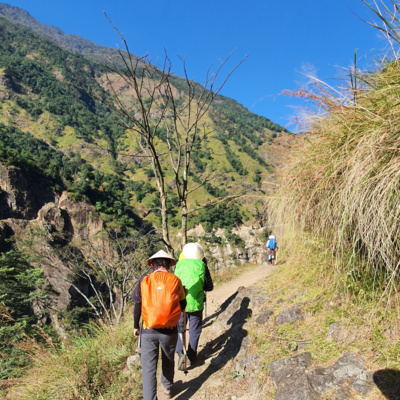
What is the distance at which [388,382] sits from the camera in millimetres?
1826

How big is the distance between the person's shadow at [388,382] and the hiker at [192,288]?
191cm

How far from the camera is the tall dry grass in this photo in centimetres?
194

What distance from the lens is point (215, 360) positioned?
3428mm

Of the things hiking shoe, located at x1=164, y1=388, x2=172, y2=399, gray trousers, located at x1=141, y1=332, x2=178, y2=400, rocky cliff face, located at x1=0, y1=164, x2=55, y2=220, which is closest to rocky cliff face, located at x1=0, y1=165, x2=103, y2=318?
rocky cliff face, located at x1=0, y1=164, x2=55, y2=220

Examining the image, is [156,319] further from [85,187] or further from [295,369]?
[85,187]

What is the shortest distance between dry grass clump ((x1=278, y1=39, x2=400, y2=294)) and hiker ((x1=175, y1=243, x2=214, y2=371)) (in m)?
1.33

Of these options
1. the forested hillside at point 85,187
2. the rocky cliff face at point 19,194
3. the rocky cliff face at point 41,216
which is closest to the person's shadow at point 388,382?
the forested hillside at point 85,187

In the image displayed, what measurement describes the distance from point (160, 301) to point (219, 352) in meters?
1.82

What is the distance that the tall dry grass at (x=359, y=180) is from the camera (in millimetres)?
1937

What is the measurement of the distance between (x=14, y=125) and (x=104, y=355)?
354 ft

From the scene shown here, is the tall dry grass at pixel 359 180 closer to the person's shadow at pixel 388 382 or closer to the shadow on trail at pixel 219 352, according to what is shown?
the person's shadow at pixel 388 382

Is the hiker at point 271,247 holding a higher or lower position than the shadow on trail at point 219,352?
higher

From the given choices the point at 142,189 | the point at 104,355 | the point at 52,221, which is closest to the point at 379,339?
the point at 104,355

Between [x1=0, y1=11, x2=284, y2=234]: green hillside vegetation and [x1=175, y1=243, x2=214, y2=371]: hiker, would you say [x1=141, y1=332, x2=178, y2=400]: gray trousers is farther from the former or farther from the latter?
[x1=0, y1=11, x2=284, y2=234]: green hillside vegetation
